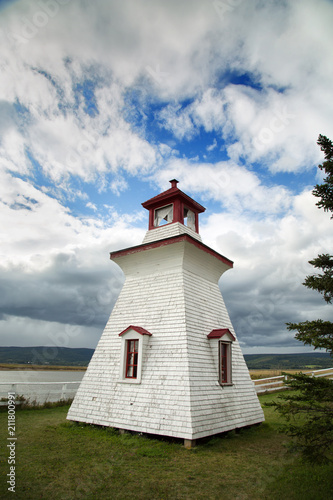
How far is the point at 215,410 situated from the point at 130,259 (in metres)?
5.91

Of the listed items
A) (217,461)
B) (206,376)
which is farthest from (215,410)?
(217,461)

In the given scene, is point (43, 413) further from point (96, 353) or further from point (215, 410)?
point (215, 410)

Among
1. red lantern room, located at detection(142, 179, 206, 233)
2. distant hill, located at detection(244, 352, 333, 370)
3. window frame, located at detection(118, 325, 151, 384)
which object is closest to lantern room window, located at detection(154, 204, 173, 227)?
red lantern room, located at detection(142, 179, 206, 233)

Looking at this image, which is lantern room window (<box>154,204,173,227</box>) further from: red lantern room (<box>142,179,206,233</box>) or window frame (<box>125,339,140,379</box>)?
A: window frame (<box>125,339,140,379</box>)

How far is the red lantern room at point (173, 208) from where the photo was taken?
11.9 metres

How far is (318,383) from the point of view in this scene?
504 centimetres

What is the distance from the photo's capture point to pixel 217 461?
6703 millimetres

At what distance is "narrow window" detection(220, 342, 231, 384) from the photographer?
383 inches

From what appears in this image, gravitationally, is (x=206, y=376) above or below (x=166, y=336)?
below

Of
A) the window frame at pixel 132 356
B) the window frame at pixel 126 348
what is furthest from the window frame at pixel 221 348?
the window frame at pixel 132 356

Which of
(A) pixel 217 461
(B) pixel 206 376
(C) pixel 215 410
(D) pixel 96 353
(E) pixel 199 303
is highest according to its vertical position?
(E) pixel 199 303

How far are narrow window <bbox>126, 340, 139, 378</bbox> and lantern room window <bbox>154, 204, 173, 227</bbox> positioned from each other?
492cm

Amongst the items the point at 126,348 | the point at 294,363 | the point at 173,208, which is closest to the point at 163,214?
the point at 173,208

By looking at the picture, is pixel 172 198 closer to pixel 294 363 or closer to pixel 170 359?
pixel 170 359
